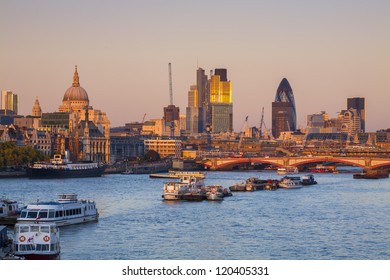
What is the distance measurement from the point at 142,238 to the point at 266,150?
5592cm

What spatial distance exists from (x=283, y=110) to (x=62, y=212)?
90.8 metres

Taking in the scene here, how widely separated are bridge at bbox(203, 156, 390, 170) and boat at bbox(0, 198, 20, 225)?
2382 cm

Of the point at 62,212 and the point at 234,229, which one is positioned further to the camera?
the point at 62,212

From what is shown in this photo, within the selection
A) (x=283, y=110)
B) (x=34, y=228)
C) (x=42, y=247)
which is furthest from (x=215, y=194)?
(x=283, y=110)

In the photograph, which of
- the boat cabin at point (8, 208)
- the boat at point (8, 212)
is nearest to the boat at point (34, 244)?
the boat at point (8, 212)

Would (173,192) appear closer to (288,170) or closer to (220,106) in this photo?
(288,170)

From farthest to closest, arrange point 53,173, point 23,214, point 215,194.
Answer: point 53,173
point 215,194
point 23,214

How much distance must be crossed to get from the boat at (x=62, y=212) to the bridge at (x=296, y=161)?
23.5m

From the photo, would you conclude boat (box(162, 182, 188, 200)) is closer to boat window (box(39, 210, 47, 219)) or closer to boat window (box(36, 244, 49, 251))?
boat window (box(39, 210, 47, 219))

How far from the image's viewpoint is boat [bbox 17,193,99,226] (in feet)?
41.5

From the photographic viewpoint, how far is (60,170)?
3056cm

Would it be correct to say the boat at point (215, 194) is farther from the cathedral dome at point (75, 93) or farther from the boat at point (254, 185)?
the cathedral dome at point (75, 93)

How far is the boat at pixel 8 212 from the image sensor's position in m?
13.5
